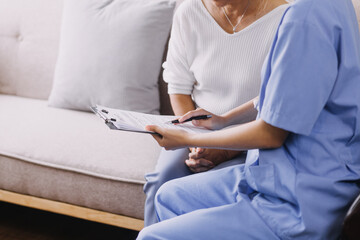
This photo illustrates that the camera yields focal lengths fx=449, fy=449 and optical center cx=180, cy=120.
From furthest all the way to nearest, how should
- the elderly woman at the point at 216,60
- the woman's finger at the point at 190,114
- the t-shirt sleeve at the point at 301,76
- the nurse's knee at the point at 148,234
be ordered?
the elderly woman at the point at 216,60 → the woman's finger at the point at 190,114 → the nurse's knee at the point at 148,234 → the t-shirt sleeve at the point at 301,76

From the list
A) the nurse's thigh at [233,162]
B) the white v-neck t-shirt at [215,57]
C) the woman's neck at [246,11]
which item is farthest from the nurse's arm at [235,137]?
the woman's neck at [246,11]

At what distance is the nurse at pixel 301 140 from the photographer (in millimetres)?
859

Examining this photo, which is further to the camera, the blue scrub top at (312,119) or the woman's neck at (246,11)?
the woman's neck at (246,11)

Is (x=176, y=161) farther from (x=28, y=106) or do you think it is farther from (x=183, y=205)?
(x=28, y=106)

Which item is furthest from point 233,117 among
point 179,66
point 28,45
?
point 28,45

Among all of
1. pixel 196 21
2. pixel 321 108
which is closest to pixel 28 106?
pixel 196 21

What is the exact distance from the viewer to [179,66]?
1.56m

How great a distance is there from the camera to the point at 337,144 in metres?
0.91

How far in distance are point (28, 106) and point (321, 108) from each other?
1.51m

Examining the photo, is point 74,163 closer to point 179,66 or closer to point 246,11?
point 179,66

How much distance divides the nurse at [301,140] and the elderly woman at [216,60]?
0.35 meters

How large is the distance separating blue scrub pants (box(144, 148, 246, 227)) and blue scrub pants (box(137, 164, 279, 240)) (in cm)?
16

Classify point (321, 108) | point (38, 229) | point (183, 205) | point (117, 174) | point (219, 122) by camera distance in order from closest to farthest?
point (321, 108), point (183, 205), point (219, 122), point (117, 174), point (38, 229)

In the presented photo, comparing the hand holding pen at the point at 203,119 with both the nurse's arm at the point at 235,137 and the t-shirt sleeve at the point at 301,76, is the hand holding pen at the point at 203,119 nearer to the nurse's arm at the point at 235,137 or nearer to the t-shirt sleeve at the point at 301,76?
the nurse's arm at the point at 235,137
